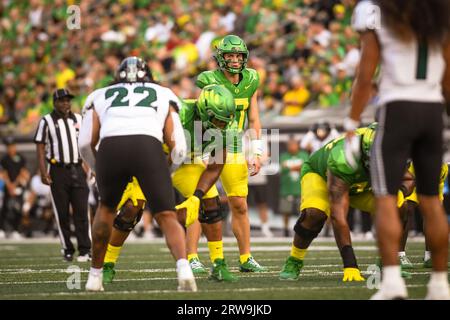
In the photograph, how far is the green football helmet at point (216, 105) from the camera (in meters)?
7.53

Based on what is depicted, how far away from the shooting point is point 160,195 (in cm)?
633

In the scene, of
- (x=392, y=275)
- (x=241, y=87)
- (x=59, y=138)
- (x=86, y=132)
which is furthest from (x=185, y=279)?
(x=59, y=138)

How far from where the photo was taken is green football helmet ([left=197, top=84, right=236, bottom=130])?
7527 mm

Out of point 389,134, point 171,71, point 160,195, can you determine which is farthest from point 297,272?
point 171,71

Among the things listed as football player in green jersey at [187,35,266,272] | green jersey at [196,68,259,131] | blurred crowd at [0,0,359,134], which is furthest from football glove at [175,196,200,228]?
blurred crowd at [0,0,359,134]

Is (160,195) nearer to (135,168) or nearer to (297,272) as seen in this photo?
(135,168)

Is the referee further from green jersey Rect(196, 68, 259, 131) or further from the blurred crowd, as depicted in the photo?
the blurred crowd

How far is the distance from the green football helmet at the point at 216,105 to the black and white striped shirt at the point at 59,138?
157 inches

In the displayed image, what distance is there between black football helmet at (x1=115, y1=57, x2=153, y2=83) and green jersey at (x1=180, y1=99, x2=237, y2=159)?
4.32 feet

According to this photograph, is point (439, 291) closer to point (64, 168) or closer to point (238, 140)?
point (238, 140)

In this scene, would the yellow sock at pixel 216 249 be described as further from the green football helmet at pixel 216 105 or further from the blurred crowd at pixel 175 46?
the blurred crowd at pixel 175 46

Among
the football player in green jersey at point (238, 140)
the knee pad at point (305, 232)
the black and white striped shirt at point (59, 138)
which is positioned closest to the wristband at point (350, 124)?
the knee pad at point (305, 232)

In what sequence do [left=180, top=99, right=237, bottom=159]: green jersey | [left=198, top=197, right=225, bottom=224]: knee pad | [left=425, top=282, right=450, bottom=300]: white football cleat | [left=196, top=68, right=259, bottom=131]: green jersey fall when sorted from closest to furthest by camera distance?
[left=425, top=282, right=450, bottom=300]: white football cleat → [left=180, top=99, right=237, bottom=159]: green jersey → [left=198, top=197, right=225, bottom=224]: knee pad → [left=196, top=68, right=259, bottom=131]: green jersey
